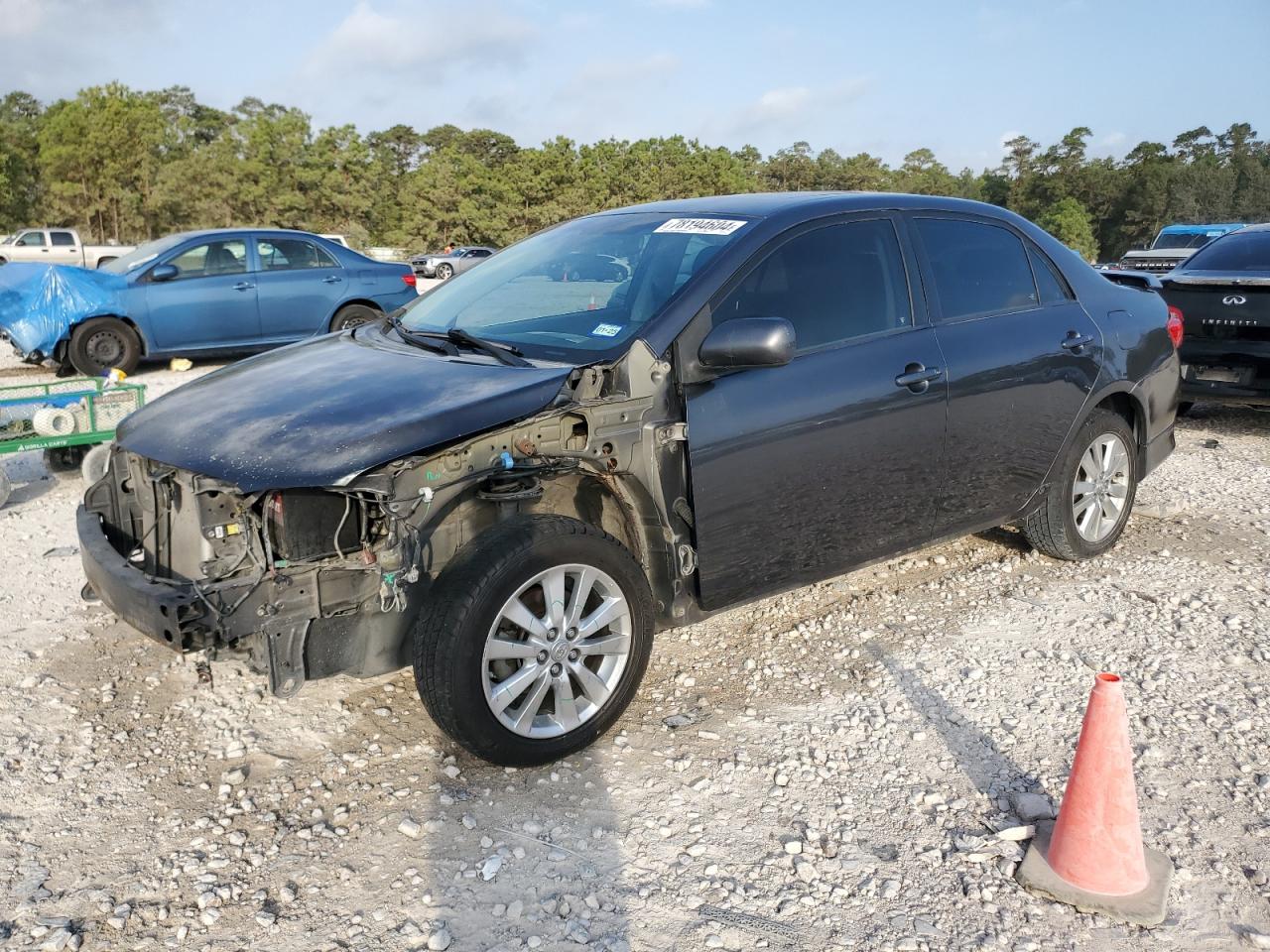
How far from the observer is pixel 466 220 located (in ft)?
183

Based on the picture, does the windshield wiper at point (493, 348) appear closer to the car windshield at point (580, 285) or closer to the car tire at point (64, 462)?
the car windshield at point (580, 285)

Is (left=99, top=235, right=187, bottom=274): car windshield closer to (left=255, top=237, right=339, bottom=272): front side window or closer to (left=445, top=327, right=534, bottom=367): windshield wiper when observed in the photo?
(left=255, top=237, right=339, bottom=272): front side window

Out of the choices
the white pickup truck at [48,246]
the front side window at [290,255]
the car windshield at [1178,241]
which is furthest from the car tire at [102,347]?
the white pickup truck at [48,246]

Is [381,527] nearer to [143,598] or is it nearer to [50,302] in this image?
[143,598]

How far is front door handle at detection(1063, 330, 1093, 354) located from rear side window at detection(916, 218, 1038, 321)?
0.23m

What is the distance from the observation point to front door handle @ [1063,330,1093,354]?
189 inches

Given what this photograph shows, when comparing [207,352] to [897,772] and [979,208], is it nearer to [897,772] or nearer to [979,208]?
[979,208]

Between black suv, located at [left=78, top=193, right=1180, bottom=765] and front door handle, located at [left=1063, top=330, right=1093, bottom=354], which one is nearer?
black suv, located at [left=78, top=193, right=1180, bottom=765]

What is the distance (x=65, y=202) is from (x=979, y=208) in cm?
6317

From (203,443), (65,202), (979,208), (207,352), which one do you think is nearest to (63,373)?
(207,352)

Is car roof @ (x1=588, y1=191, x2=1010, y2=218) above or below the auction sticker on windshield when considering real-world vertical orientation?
above

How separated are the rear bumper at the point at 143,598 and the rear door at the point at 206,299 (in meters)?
7.97

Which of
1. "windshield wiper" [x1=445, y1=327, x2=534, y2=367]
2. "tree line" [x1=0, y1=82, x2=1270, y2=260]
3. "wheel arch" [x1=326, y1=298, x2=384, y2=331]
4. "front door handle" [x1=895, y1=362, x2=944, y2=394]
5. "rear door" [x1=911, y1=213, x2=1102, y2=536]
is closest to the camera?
"windshield wiper" [x1=445, y1=327, x2=534, y2=367]

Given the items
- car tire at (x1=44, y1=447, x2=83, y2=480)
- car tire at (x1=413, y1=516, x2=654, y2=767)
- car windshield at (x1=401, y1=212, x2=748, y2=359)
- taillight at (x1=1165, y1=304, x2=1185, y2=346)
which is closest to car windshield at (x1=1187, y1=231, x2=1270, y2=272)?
taillight at (x1=1165, y1=304, x2=1185, y2=346)
